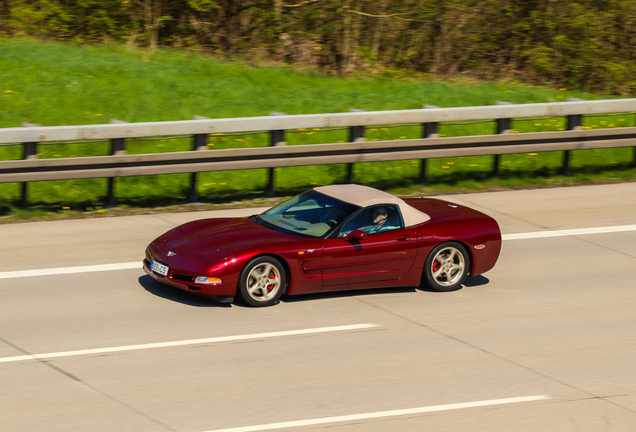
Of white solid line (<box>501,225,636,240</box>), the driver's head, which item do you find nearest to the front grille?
the driver's head

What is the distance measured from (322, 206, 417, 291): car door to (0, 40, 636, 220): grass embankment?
4178mm

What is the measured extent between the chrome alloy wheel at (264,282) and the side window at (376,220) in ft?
2.80

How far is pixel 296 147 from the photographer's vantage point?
43.2 feet

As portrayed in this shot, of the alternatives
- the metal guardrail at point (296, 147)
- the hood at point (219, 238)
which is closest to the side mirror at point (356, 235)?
the hood at point (219, 238)

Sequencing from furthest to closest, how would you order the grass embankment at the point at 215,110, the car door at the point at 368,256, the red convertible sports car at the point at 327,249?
the grass embankment at the point at 215,110 < the car door at the point at 368,256 < the red convertible sports car at the point at 327,249

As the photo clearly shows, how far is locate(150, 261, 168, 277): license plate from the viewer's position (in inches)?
348

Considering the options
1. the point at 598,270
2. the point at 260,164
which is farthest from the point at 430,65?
the point at 598,270

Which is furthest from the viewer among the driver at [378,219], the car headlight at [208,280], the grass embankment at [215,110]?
the grass embankment at [215,110]

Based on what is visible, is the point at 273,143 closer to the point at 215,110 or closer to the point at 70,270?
the point at 215,110

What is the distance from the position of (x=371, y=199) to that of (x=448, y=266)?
3.81ft

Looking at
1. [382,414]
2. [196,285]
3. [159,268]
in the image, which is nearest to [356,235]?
[196,285]

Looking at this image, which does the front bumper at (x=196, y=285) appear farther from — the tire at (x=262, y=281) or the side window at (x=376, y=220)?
the side window at (x=376, y=220)

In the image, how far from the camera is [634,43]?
2217 cm

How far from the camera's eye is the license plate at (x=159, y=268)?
29.0 ft
